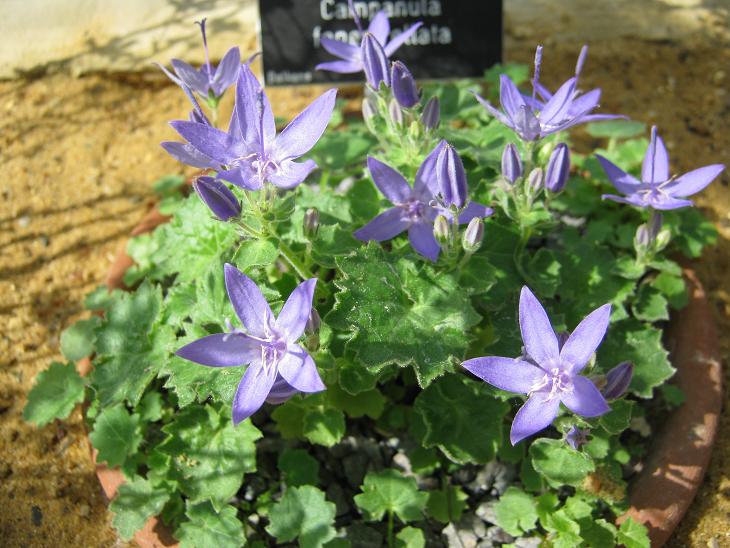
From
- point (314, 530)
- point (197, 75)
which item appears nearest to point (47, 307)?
point (197, 75)

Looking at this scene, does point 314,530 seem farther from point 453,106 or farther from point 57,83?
point 57,83

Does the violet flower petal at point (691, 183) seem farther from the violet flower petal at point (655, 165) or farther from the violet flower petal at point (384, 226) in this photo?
the violet flower petal at point (384, 226)

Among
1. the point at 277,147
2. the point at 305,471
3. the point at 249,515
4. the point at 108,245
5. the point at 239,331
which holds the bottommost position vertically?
the point at 249,515

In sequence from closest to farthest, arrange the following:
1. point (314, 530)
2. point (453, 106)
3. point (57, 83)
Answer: point (314, 530), point (453, 106), point (57, 83)

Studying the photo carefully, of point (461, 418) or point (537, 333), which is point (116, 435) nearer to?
point (461, 418)

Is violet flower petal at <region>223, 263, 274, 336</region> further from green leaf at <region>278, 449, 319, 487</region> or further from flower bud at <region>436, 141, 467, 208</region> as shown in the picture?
green leaf at <region>278, 449, 319, 487</region>

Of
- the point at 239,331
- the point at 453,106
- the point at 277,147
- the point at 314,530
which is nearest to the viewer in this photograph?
the point at 239,331

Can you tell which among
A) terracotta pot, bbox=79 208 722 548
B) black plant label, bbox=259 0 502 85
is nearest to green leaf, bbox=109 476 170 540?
terracotta pot, bbox=79 208 722 548

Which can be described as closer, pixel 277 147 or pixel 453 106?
pixel 277 147
